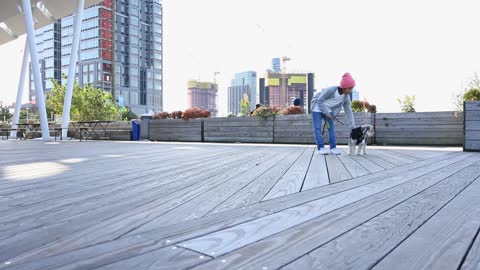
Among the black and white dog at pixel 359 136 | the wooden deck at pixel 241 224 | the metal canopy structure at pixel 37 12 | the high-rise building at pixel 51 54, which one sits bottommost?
the wooden deck at pixel 241 224

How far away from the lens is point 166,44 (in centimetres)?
8425

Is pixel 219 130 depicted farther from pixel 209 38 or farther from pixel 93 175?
pixel 209 38

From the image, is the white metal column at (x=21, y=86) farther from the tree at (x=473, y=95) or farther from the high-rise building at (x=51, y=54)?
the high-rise building at (x=51, y=54)

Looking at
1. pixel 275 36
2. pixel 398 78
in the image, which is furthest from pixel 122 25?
pixel 398 78

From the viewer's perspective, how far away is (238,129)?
1019 cm

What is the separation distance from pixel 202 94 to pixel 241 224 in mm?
68334

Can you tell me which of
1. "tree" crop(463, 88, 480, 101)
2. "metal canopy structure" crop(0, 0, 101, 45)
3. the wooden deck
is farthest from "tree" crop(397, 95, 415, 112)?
"metal canopy structure" crop(0, 0, 101, 45)

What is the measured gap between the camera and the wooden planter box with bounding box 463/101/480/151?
18.7 ft

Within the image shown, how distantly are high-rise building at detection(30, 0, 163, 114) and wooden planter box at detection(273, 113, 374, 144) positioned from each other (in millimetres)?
61276

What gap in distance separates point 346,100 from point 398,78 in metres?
12.7

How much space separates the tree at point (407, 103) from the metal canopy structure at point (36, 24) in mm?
11027

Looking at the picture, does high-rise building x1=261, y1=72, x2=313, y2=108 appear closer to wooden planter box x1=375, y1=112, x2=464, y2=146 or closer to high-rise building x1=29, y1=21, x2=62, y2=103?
high-rise building x1=29, y1=21, x2=62, y2=103

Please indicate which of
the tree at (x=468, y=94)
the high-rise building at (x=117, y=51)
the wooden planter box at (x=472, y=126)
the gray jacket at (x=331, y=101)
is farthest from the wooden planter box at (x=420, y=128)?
the high-rise building at (x=117, y=51)

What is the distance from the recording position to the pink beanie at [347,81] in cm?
484
